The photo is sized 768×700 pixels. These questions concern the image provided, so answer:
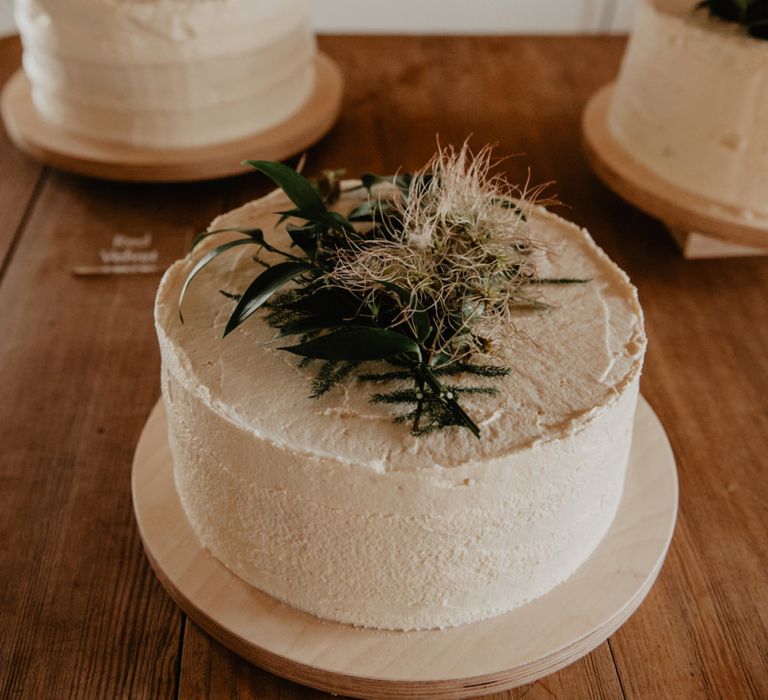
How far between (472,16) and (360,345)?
2.37 m

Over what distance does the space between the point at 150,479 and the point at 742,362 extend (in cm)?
94

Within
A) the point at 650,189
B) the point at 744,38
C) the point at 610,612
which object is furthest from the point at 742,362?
the point at 610,612

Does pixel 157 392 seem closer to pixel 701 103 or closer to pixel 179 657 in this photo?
pixel 179 657

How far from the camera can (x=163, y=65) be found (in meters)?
1.51

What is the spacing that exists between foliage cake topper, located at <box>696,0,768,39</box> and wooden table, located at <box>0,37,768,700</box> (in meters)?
0.40

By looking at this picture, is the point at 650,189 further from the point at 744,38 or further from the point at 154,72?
the point at 154,72

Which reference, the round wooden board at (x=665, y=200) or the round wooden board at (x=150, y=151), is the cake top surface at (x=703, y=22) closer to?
the round wooden board at (x=665, y=200)

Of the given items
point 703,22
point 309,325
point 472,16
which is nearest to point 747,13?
point 703,22

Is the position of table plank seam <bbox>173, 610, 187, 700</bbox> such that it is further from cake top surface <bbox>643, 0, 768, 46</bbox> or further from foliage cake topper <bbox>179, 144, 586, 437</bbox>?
cake top surface <bbox>643, 0, 768, 46</bbox>

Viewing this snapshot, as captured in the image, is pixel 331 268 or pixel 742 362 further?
pixel 742 362

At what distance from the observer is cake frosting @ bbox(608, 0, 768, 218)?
1348 mm

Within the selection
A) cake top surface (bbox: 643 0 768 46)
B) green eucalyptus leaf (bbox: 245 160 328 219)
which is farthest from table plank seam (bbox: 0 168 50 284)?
cake top surface (bbox: 643 0 768 46)

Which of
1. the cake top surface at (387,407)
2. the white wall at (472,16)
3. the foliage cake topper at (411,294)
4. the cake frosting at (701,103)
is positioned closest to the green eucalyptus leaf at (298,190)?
the foliage cake topper at (411,294)

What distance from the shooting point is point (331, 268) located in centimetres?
92
